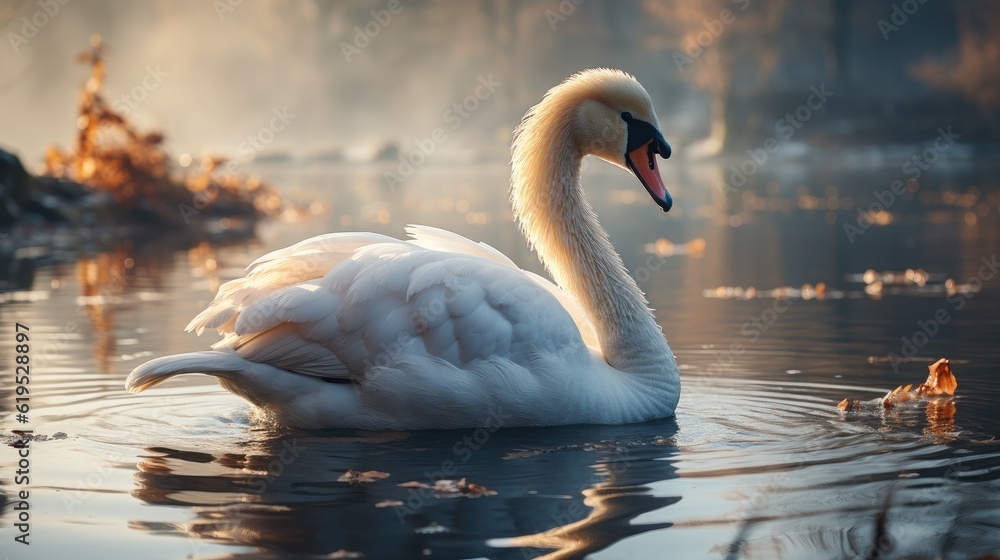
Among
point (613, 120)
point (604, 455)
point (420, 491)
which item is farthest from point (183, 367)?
point (613, 120)

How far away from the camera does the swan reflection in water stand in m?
4.55

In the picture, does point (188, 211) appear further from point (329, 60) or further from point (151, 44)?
point (151, 44)

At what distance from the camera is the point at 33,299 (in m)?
11.8

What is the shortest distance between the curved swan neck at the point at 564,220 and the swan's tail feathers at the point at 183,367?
5.98 ft

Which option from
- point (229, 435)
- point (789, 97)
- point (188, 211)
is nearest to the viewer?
point (229, 435)

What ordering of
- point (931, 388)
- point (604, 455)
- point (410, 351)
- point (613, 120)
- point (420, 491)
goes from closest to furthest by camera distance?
point (420, 491), point (604, 455), point (410, 351), point (931, 388), point (613, 120)

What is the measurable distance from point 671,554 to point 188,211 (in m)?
18.9

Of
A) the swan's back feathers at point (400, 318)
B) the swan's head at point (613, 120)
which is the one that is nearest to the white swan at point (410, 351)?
the swan's back feathers at point (400, 318)

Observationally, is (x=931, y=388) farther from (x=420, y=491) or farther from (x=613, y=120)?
(x=420, y=491)

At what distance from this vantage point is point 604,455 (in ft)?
19.4

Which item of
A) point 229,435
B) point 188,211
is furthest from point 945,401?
point 188,211

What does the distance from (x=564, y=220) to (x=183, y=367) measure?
2333 mm

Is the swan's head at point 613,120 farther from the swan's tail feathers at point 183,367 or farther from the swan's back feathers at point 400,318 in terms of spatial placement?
the swan's tail feathers at point 183,367

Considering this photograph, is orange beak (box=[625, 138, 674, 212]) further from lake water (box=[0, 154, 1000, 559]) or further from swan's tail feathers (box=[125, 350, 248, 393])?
swan's tail feathers (box=[125, 350, 248, 393])
